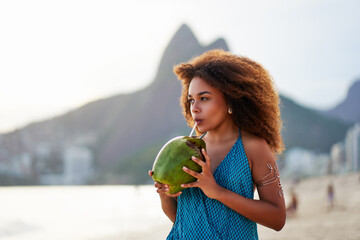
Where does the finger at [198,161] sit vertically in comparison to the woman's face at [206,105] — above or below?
below

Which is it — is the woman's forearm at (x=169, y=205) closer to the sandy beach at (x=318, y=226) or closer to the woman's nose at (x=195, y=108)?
the woman's nose at (x=195, y=108)

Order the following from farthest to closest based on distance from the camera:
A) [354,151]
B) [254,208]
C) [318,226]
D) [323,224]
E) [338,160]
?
[338,160]
[354,151]
[323,224]
[318,226]
[254,208]

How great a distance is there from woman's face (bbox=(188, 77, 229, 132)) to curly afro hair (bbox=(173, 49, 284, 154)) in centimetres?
3

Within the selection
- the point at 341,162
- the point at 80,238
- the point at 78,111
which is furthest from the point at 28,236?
the point at 78,111

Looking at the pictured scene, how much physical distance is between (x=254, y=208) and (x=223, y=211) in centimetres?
14

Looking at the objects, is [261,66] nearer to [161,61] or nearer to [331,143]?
[331,143]

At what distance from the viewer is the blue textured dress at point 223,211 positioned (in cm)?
179

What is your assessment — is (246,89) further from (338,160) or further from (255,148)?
(338,160)

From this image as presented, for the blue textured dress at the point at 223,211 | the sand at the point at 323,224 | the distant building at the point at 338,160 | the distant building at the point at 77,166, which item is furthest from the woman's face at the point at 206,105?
the distant building at the point at 77,166

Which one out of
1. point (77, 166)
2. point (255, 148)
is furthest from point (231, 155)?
point (77, 166)

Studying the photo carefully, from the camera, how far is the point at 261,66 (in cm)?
210

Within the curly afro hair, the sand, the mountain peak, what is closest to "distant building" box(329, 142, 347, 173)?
the mountain peak

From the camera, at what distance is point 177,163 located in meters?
1.65

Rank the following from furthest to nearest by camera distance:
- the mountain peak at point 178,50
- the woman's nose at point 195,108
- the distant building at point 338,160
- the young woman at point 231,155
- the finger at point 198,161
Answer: the mountain peak at point 178,50, the distant building at point 338,160, the woman's nose at point 195,108, the young woman at point 231,155, the finger at point 198,161
